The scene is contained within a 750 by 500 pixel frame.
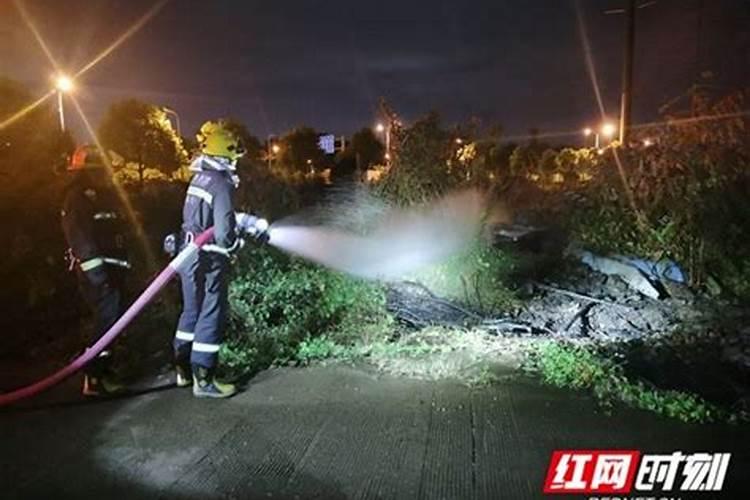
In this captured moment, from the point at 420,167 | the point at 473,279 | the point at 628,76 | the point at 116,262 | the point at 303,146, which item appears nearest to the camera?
the point at 116,262

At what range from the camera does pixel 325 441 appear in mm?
4008

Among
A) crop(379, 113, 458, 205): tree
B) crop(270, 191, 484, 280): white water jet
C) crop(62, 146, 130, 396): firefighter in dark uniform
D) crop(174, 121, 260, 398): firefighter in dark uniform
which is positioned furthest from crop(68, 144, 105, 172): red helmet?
crop(379, 113, 458, 205): tree

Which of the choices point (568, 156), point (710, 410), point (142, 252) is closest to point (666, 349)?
point (710, 410)

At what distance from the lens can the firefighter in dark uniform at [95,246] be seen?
481 cm

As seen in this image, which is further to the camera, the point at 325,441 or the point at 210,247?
the point at 210,247

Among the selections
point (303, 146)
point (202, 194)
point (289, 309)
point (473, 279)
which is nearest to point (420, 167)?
point (473, 279)

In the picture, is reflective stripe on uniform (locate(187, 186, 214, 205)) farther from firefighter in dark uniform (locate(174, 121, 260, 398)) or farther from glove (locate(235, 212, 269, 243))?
glove (locate(235, 212, 269, 243))

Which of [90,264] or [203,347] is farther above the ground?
[90,264]

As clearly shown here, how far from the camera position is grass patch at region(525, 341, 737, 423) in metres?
4.27

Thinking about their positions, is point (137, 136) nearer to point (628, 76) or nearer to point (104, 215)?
point (628, 76)

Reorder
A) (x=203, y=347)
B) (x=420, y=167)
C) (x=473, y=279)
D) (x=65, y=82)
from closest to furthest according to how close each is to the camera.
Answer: (x=203, y=347)
(x=473, y=279)
(x=420, y=167)
(x=65, y=82)

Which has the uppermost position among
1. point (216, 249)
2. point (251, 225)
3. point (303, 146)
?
point (251, 225)

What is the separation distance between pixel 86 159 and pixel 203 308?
1559mm

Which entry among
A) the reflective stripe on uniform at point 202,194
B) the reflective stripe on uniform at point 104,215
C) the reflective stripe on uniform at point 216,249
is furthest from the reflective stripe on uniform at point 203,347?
the reflective stripe on uniform at point 104,215
